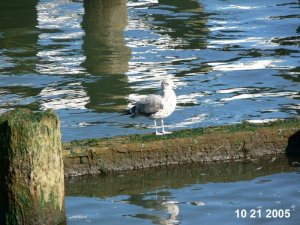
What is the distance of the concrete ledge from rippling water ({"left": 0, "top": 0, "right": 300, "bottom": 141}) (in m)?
2.20

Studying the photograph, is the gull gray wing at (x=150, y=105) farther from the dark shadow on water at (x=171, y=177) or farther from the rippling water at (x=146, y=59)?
the rippling water at (x=146, y=59)

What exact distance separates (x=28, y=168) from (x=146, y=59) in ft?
27.0

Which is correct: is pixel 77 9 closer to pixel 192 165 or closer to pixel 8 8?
pixel 8 8

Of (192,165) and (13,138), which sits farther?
(192,165)

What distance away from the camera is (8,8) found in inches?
810

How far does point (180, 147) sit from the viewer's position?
30.9 feet

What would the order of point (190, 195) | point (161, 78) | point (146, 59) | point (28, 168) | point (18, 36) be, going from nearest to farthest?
point (28, 168) < point (190, 195) < point (161, 78) < point (146, 59) < point (18, 36)

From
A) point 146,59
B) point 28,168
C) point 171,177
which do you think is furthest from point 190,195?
point 146,59

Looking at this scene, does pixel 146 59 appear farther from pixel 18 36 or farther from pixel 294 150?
pixel 294 150

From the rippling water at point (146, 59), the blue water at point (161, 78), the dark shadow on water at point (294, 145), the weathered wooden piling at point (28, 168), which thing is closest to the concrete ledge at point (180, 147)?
the dark shadow on water at point (294, 145)

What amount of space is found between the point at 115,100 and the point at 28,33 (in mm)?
5257

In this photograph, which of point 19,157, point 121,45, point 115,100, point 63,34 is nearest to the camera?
point 19,157

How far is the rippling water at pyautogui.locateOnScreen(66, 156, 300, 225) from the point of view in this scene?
8461 millimetres

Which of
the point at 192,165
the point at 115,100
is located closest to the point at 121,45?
Answer: the point at 115,100
